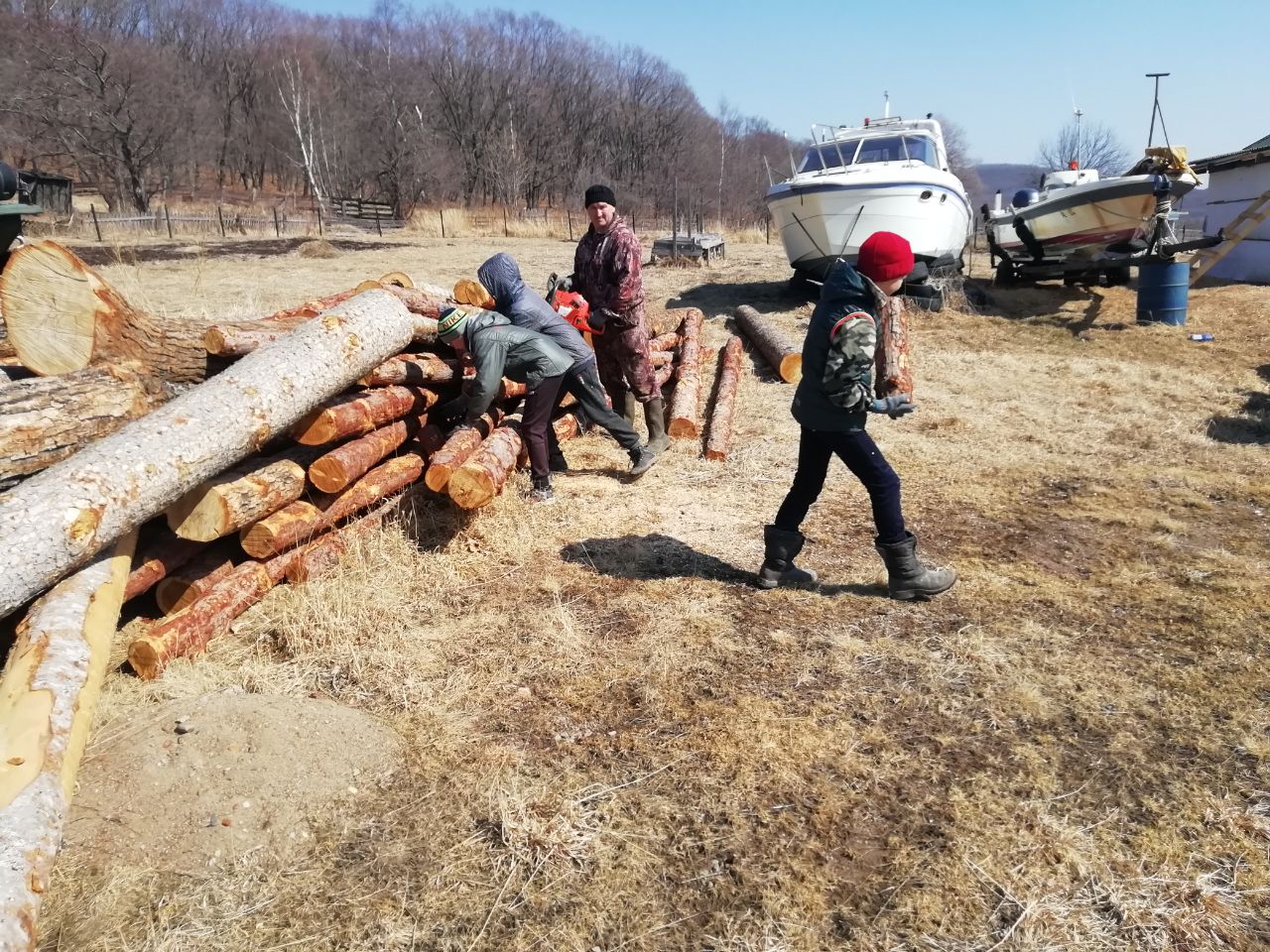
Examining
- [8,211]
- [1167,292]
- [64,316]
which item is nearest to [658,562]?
[64,316]

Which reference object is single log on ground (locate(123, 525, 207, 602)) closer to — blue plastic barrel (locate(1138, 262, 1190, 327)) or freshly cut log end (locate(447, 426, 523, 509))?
freshly cut log end (locate(447, 426, 523, 509))

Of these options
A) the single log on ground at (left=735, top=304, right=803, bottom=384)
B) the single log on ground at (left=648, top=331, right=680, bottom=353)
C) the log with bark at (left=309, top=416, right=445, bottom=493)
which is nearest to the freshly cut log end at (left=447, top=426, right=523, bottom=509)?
the log with bark at (left=309, top=416, right=445, bottom=493)

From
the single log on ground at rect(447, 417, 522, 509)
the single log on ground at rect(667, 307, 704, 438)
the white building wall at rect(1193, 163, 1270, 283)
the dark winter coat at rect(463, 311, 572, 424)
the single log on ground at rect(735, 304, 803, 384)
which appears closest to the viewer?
the single log on ground at rect(447, 417, 522, 509)

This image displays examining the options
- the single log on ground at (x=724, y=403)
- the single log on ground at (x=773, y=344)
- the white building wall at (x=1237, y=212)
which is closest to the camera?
the single log on ground at (x=724, y=403)

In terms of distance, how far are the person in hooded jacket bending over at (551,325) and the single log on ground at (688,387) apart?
1177 millimetres

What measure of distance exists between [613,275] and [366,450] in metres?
2.57

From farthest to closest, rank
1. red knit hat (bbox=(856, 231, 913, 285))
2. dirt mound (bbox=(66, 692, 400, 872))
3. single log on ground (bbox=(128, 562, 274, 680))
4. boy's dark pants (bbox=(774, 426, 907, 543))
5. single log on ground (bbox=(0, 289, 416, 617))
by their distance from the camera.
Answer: boy's dark pants (bbox=(774, 426, 907, 543)), red knit hat (bbox=(856, 231, 913, 285)), single log on ground (bbox=(128, 562, 274, 680)), single log on ground (bbox=(0, 289, 416, 617)), dirt mound (bbox=(66, 692, 400, 872))

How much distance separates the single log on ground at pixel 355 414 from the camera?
501 cm

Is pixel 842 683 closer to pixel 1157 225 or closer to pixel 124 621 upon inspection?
pixel 124 621

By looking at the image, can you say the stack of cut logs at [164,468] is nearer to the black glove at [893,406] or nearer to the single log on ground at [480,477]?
the single log on ground at [480,477]

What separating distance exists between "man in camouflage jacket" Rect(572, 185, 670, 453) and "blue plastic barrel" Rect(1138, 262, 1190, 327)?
970cm

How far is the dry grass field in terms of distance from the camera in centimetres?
266

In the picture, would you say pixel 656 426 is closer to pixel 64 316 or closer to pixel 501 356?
pixel 501 356

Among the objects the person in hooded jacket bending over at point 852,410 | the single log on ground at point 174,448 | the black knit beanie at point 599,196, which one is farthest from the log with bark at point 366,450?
the person in hooded jacket bending over at point 852,410
